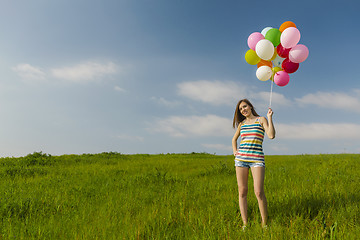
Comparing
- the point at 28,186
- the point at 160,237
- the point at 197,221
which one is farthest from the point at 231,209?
the point at 28,186

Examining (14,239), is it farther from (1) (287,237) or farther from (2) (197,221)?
(1) (287,237)

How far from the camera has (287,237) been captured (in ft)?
11.6

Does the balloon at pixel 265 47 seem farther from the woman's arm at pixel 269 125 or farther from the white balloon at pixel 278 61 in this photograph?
the woman's arm at pixel 269 125

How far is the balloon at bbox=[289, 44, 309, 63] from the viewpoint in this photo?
4988mm

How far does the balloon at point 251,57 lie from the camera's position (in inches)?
215

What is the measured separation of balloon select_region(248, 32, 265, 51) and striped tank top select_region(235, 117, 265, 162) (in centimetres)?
197

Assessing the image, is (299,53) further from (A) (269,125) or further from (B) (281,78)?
(A) (269,125)

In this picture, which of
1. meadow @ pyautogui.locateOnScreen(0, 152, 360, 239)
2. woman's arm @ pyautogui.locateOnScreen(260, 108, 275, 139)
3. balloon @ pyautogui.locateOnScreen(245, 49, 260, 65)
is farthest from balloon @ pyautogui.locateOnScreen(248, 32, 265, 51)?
meadow @ pyautogui.locateOnScreen(0, 152, 360, 239)

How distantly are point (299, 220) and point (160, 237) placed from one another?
2.38 m

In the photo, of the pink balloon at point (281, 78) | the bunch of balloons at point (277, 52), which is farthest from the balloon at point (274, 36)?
the pink balloon at point (281, 78)

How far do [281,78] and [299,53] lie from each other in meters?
0.60

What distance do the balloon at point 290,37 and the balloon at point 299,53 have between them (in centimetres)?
12

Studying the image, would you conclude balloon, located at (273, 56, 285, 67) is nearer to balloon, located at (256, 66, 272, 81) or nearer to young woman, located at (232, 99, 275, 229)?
balloon, located at (256, 66, 272, 81)

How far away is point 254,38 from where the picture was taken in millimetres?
5246
